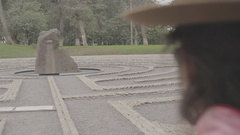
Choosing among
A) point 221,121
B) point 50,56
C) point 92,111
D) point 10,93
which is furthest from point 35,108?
point 50,56

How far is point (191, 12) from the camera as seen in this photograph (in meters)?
0.76

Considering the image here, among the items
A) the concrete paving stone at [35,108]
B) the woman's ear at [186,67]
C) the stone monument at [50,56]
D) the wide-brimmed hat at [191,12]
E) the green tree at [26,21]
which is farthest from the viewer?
the green tree at [26,21]

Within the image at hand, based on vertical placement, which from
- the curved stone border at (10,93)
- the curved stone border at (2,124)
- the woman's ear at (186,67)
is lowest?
the curved stone border at (10,93)

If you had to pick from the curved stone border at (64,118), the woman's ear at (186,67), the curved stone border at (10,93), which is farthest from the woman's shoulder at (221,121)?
the curved stone border at (10,93)

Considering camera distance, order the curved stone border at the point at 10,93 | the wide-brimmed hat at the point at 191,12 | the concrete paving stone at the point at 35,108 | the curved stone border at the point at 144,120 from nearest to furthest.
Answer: the wide-brimmed hat at the point at 191,12, the curved stone border at the point at 144,120, the concrete paving stone at the point at 35,108, the curved stone border at the point at 10,93

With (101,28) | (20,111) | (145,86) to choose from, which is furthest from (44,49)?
(101,28)

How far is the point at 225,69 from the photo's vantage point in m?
0.79

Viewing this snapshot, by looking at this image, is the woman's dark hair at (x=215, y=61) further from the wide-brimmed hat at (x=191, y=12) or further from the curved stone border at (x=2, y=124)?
the curved stone border at (x=2, y=124)

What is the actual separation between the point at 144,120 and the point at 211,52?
13.1ft

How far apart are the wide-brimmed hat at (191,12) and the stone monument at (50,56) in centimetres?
1167

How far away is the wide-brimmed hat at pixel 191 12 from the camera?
2.40 feet

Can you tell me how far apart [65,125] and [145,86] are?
382 cm

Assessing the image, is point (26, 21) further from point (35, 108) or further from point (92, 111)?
point (92, 111)

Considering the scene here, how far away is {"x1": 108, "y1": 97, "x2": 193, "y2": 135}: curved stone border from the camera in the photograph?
13.5ft
